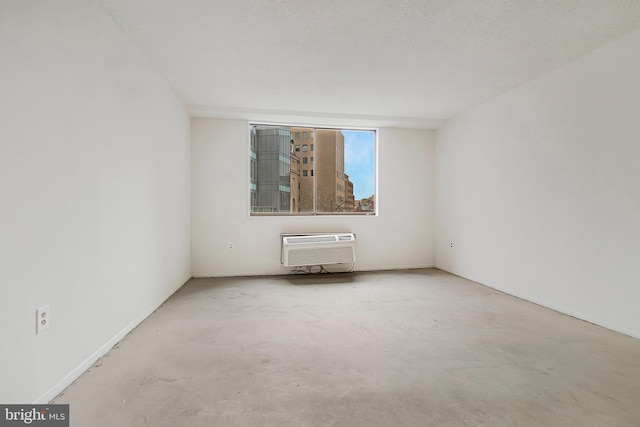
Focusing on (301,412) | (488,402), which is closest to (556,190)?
(488,402)

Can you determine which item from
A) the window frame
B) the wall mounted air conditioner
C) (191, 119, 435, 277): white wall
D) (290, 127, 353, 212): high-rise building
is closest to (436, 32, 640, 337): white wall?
(191, 119, 435, 277): white wall

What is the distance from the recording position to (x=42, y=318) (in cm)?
156

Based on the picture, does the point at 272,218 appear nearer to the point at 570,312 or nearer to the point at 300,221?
the point at 300,221

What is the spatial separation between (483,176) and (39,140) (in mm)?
4405

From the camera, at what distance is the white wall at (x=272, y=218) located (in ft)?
15.1

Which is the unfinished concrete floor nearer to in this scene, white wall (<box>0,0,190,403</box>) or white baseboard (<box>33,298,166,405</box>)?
white baseboard (<box>33,298,166,405</box>)

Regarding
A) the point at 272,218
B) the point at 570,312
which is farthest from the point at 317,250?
the point at 570,312

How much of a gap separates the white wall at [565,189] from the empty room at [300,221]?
0.02 metres

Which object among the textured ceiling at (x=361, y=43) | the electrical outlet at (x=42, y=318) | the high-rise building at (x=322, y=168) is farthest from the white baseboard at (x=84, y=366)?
the high-rise building at (x=322, y=168)

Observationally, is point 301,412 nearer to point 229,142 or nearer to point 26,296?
point 26,296

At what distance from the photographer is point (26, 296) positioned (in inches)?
57.5

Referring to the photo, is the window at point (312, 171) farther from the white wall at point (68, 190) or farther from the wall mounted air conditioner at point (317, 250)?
the white wall at point (68, 190)

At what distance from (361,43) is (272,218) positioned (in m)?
2.87
